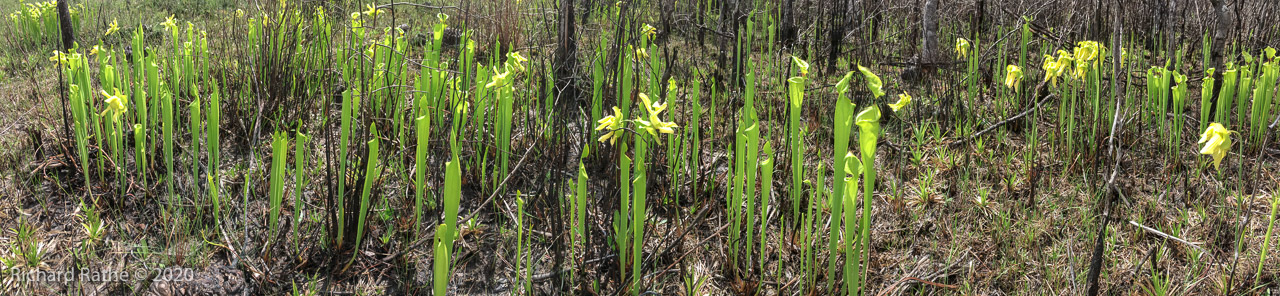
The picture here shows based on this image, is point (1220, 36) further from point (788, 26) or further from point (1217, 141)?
point (788, 26)

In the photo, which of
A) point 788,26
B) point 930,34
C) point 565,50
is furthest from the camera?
point 788,26

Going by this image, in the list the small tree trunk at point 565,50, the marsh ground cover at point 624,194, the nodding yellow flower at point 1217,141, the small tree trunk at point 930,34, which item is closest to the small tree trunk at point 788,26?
the small tree trunk at point 930,34

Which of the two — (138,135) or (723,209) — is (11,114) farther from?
(723,209)

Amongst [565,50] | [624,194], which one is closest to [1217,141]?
[624,194]

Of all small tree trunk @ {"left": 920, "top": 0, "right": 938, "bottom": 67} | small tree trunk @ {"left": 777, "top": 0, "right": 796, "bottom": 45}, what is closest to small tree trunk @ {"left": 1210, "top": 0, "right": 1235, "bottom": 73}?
small tree trunk @ {"left": 920, "top": 0, "right": 938, "bottom": 67}

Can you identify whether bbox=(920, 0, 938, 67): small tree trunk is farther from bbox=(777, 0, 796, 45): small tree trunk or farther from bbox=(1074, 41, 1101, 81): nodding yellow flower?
bbox=(1074, 41, 1101, 81): nodding yellow flower

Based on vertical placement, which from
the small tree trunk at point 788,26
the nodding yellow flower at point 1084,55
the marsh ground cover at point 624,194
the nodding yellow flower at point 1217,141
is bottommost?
the marsh ground cover at point 624,194

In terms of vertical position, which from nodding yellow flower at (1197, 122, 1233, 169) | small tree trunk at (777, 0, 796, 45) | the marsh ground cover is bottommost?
the marsh ground cover

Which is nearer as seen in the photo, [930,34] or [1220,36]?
[1220,36]

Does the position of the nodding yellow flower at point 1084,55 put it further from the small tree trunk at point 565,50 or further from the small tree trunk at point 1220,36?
the small tree trunk at point 565,50

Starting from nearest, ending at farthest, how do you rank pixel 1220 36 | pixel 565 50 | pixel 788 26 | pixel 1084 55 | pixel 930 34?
1. pixel 565 50
2. pixel 1084 55
3. pixel 1220 36
4. pixel 930 34
5. pixel 788 26

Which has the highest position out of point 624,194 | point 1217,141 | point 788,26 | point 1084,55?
point 788,26

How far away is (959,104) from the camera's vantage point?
3.03 metres

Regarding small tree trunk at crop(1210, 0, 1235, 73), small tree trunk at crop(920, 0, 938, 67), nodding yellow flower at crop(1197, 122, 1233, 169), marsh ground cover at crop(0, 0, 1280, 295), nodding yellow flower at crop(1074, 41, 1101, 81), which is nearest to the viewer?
nodding yellow flower at crop(1197, 122, 1233, 169)
